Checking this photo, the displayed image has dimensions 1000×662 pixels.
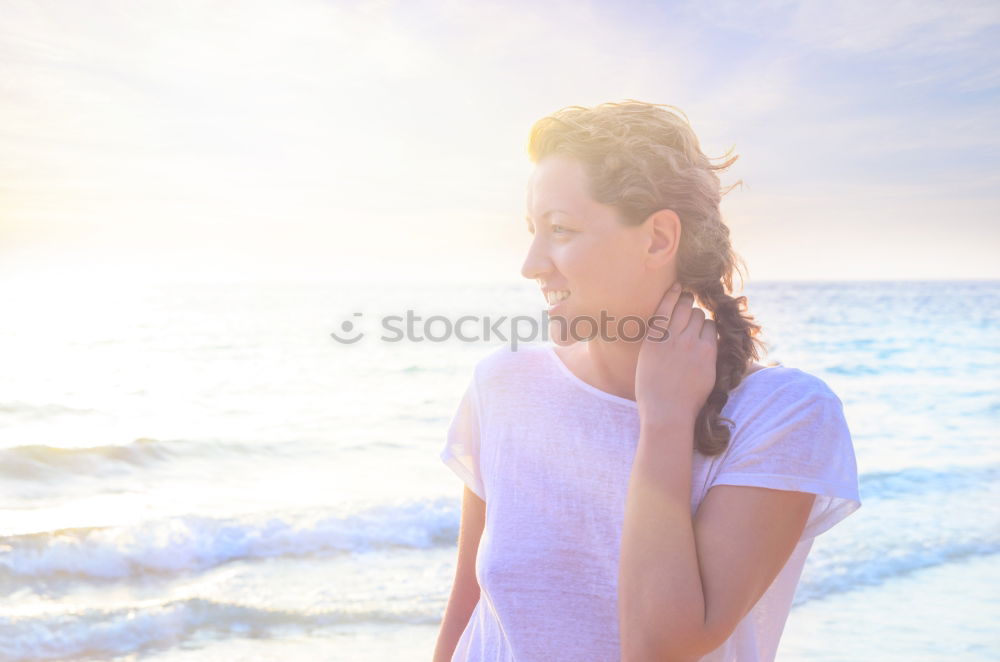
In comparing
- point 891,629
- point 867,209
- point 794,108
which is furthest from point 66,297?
point 891,629

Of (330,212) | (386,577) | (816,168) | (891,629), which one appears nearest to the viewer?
(891,629)

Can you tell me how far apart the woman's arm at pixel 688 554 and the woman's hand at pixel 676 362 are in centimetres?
8

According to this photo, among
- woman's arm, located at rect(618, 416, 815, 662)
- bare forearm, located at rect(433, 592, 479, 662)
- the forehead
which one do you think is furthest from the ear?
bare forearm, located at rect(433, 592, 479, 662)

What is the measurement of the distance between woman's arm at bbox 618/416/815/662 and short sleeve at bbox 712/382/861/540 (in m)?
0.03

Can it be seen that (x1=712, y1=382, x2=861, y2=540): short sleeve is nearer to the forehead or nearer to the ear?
the ear

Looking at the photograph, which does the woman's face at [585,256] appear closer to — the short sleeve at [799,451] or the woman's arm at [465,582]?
Result: the short sleeve at [799,451]

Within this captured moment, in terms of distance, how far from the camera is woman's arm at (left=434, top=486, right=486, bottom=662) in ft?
6.64

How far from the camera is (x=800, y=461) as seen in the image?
1540 millimetres

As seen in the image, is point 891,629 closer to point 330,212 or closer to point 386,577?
point 386,577

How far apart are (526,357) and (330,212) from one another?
54390 millimetres

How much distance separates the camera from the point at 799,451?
60.8 inches

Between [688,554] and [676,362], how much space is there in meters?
0.38

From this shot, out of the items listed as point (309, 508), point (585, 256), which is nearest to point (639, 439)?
point (585, 256)

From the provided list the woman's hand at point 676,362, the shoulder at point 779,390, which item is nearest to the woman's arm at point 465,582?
the woman's hand at point 676,362
